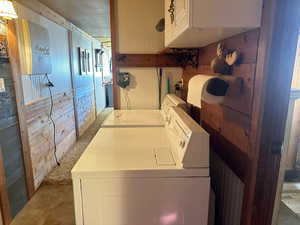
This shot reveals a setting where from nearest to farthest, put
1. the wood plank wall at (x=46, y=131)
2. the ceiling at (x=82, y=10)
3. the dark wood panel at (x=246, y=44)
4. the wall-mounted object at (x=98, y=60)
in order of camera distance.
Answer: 1. the dark wood panel at (x=246, y=44)
2. the wood plank wall at (x=46, y=131)
3. the ceiling at (x=82, y=10)
4. the wall-mounted object at (x=98, y=60)

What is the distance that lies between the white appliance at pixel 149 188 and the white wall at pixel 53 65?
5.47 ft

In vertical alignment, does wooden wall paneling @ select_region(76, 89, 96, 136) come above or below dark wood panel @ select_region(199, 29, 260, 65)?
below

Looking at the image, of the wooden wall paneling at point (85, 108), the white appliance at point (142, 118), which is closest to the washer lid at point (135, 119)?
the white appliance at point (142, 118)

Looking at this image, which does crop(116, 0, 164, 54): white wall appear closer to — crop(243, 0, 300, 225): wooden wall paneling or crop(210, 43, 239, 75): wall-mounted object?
crop(210, 43, 239, 75): wall-mounted object

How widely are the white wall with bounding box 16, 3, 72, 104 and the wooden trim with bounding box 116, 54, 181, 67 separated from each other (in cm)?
102

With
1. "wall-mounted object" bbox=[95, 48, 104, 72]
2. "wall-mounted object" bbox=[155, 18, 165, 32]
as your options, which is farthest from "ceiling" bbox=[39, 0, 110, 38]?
"wall-mounted object" bbox=[95, 48, 104, 72]

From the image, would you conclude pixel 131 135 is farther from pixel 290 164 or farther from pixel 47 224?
pixel 290 164

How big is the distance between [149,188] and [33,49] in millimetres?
2097

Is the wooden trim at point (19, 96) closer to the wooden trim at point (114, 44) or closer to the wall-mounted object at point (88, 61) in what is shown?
the wooden trim at point (114, 44)

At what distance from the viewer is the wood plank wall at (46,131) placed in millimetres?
2365

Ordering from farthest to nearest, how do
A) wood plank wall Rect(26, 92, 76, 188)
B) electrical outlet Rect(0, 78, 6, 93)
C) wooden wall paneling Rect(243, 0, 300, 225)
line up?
wood plank wall Rect(26, 92, 76, 188) < electrical outlet Rect(0, 78, 6, 93) < wooden wall paneling Rect(243, 0, 300, 225)

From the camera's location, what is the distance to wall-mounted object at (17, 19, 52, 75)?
2.12 meters

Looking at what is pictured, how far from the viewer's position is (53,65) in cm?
296

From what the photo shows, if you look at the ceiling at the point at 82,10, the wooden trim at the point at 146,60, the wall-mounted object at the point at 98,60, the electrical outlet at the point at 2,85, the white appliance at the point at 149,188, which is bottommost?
the white appliance at the point at 149,188
